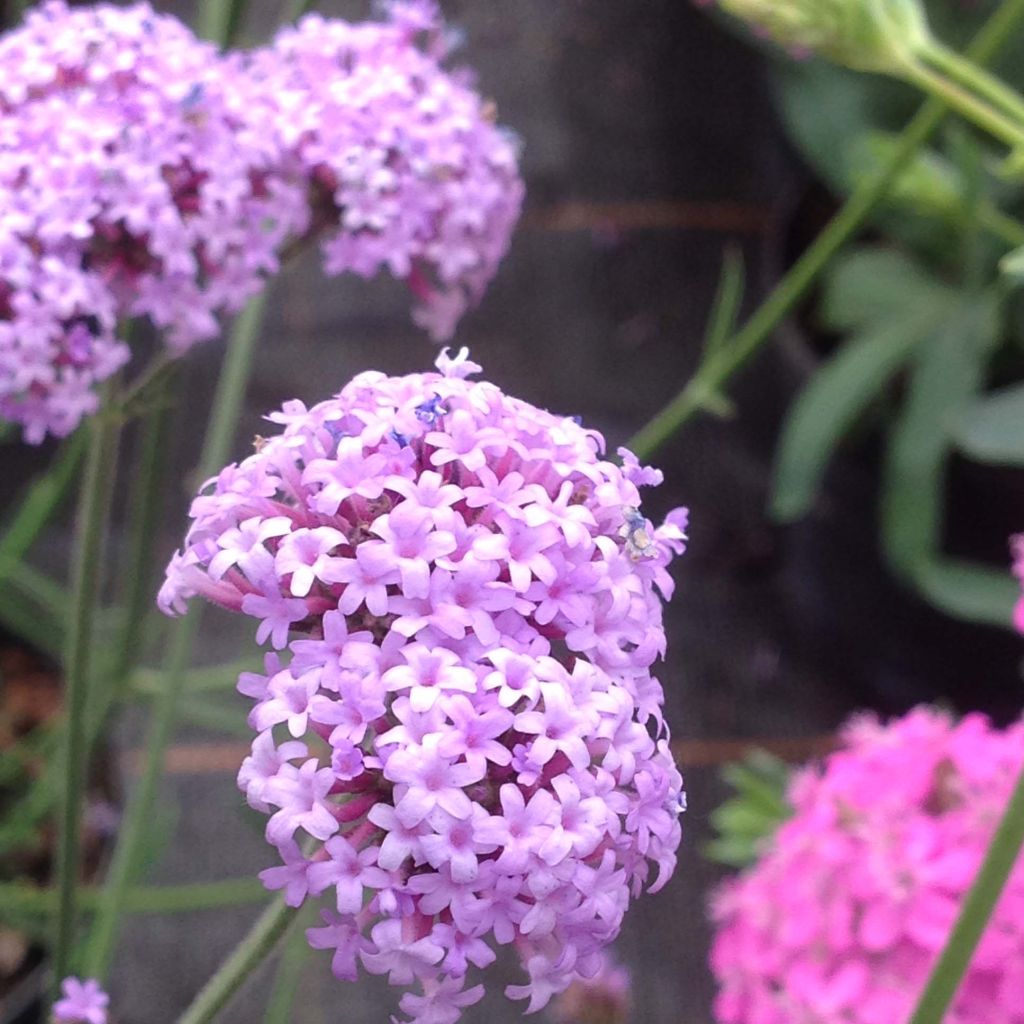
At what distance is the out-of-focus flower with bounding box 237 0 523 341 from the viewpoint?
1.43 ft

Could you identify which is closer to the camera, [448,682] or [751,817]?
[448,682]

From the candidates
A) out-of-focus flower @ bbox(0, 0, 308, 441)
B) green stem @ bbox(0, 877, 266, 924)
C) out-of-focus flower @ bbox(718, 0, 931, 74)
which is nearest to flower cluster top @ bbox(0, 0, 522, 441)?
out-of-focus flower @ bbox(0, 0, 308, 441)

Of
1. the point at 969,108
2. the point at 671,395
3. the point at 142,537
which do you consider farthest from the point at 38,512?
the point at 671,395

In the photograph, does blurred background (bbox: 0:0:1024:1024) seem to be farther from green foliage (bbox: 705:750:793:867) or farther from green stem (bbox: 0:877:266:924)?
green foliage (bbox: 705:750:793:867)

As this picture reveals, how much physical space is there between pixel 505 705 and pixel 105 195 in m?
0.25

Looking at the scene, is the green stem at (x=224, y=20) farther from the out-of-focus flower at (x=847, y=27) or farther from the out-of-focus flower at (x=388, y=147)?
the out-of-focus flower at (x=847, y=27)

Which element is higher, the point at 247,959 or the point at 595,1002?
the point at 247,959

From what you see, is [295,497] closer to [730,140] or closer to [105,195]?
[105,195]

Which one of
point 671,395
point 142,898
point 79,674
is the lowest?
point 142,898

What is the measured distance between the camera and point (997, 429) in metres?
0.69

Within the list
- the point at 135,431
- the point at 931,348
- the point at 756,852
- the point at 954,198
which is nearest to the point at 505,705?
the point at 756,852

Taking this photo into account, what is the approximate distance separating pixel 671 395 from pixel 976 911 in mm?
893

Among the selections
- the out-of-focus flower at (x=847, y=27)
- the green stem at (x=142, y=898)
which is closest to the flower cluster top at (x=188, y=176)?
the out-of-focus flower at (x=847, y=27)

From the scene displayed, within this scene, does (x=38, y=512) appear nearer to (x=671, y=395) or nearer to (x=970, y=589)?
(x=970, y=589)
